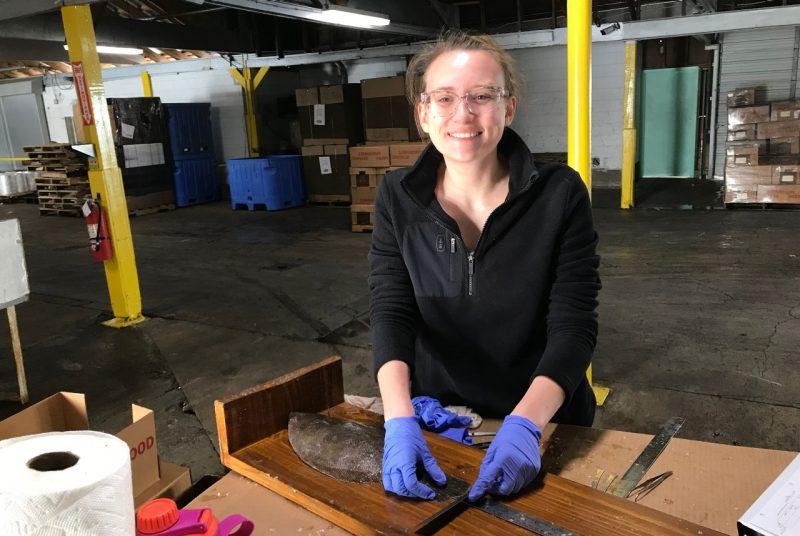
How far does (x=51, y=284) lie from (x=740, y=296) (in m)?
7.59

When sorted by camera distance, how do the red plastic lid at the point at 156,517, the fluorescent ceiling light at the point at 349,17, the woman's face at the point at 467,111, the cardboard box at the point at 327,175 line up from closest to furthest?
the red plastic lid at the point at 156,517 → the woman's face at the point at 467,111 → the fluorescent ceiling light at the point at 349,17 → the cardboard box at the point at 327,175

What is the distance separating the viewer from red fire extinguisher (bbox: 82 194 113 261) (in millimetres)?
5129

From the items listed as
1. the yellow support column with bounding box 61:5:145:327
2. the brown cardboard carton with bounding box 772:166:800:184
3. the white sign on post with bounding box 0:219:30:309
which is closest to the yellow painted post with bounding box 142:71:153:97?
the yellow support column with bounding box 61:5:145:327

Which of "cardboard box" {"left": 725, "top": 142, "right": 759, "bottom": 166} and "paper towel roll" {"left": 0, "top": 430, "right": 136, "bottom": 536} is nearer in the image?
"paper towel roll" {"left": 0, "top": 430, "right": 136, "bottom": 536}

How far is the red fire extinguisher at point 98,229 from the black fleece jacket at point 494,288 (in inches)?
166

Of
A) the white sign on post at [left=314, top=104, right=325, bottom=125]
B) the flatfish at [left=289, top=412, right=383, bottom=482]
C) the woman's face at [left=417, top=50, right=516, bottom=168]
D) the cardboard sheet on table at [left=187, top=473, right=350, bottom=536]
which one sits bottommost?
the cardboard sheet on table at [left=187, top=473, right=350, bottom=536]

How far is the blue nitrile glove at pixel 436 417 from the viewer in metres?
1.55

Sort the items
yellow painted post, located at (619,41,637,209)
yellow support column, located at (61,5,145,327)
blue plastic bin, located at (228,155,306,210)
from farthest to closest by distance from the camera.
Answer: blue plastic bin, located at (228,155,306,210), yellow painted post, located at (619,41,637,209), yellow support column, located at (61,5,145,327)

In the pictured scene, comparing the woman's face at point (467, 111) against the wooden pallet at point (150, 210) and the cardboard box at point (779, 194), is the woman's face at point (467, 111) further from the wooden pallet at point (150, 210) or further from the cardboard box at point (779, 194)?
the wooden pallet at point (150, 210)

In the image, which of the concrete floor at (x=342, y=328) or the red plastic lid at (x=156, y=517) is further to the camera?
the concrete floor at (x=342, y=328)

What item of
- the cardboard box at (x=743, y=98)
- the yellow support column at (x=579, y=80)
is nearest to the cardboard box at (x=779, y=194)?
the cardboard box at (x=743, y=98)

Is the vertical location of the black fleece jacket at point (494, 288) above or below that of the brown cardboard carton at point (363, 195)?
above

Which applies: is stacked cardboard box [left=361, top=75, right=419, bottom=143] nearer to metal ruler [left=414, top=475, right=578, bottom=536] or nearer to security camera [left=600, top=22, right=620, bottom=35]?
security camera [left=600, top=22, right=620, bottom=35]

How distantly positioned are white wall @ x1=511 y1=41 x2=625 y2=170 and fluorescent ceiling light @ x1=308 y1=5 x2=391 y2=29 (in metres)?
3.93
